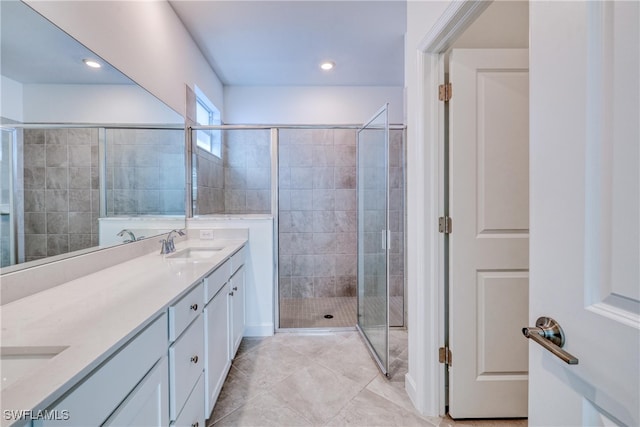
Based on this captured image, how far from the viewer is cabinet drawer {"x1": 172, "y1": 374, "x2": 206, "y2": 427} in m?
1.18

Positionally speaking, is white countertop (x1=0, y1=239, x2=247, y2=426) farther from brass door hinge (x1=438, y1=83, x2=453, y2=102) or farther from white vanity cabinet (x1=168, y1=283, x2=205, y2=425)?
brass door hinge (x1=438, y1=83, x2=453, y2=102)

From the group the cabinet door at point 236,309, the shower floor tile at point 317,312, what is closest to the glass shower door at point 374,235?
the shower floor tile at point 317,312

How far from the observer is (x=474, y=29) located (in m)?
1.67

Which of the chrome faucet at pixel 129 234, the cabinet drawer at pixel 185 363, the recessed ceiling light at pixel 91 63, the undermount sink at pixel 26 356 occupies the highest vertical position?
the recessed ceiling light at pixel 91 63

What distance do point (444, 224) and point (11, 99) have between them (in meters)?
1.92

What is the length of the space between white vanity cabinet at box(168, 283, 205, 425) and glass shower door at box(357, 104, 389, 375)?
1247mm

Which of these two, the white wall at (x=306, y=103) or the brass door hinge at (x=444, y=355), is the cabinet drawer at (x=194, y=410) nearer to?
the brass door hinge at (x=444, y=355)

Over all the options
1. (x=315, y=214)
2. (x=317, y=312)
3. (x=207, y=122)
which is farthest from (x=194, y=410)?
(x=207, y=122)

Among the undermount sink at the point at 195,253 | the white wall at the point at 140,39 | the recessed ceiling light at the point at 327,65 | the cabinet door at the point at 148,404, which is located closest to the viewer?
the cabinet door at the point at 148,404

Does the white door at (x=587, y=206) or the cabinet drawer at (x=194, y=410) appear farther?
the cabinet drawer at (x=194, y=410)

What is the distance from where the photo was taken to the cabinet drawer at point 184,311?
3.55ft

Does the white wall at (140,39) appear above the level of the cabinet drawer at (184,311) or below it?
above

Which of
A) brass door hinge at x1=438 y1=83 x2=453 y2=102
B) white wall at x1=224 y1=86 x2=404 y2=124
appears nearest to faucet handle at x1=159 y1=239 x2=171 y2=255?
brass door hinge at x1=438 y1=83 x2=453 y2=102

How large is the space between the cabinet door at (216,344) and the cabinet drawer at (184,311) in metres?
0.15
